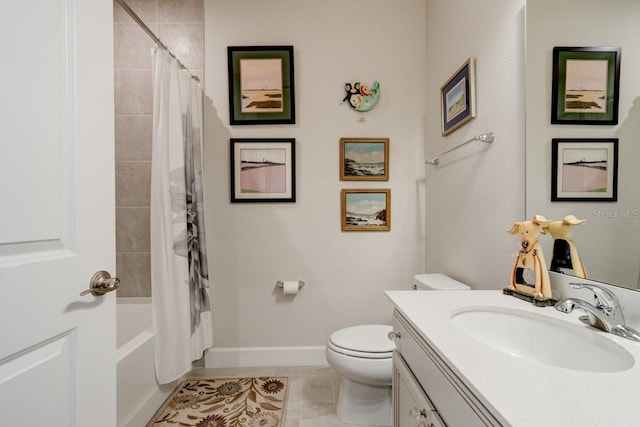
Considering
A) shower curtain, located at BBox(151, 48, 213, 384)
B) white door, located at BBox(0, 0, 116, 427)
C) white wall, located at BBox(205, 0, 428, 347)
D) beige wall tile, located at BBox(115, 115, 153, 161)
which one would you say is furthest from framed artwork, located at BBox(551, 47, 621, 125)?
beige wall tile, located at BBox(115, 115, 153, 161)

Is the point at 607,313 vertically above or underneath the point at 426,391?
above

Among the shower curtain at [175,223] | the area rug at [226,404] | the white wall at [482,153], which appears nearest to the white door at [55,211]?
the shower curtain at [175,223]

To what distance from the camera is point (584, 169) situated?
2.70ft

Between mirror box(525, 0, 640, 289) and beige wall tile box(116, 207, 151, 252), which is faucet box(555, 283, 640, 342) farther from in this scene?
beige wall tile box(116, 207, 151, 252)

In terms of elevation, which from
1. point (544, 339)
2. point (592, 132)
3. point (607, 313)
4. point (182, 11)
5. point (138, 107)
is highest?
point (182, 11)

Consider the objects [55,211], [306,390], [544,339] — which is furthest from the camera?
[306,390]

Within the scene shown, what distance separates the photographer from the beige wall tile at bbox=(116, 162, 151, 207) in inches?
74.2

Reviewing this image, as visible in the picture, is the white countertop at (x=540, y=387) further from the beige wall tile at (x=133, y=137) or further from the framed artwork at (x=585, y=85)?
the beige wall tile at (x=133, y=137)

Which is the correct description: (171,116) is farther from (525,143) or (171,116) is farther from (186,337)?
(525,143)

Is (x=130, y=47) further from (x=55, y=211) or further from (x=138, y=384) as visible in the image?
(x=138, y=384)

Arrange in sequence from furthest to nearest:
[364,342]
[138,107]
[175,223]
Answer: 1. [138,107]
2. [175,223]
3. [364,342]

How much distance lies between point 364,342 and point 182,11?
2.48m

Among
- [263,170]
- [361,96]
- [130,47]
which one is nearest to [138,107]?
[130,47]

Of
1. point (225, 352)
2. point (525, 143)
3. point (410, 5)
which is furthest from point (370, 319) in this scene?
point (410, 5)
